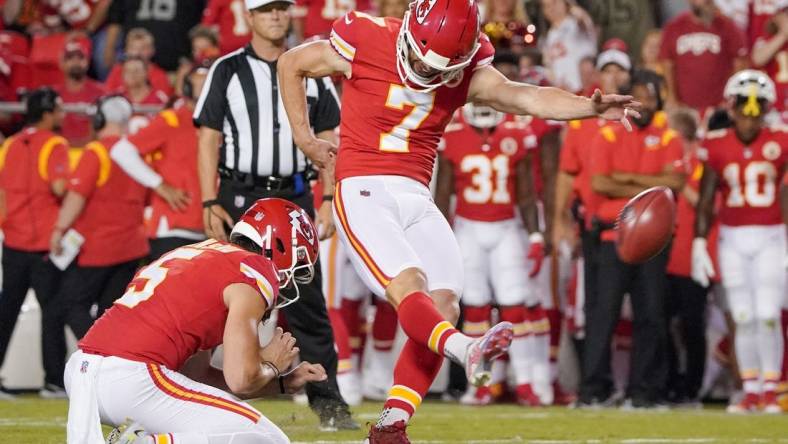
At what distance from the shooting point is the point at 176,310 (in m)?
4.46

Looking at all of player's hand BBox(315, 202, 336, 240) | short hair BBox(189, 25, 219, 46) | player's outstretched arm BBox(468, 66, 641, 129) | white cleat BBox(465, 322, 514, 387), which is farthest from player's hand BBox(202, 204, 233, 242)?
short hair BBox(189, 25, 219, 46)

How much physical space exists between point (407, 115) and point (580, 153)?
3.92 m

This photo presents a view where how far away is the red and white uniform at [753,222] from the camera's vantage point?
888 cm

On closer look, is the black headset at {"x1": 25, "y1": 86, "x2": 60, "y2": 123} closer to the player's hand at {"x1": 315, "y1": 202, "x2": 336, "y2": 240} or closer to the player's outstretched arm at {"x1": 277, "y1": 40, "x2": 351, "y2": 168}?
the player's hand at {"x1": 315, "y1": 202, "x2": 336, "y2": 240}

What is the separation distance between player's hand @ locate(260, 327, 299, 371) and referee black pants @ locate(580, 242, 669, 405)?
4.47m

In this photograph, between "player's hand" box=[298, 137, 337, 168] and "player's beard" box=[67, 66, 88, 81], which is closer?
"player's hand" box=[298, 137, 337, 168]

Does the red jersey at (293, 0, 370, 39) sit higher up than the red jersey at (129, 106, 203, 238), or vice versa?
the red jersey at (293, 0, 370, 39)

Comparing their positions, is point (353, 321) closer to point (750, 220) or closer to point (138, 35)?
point (750, 220)

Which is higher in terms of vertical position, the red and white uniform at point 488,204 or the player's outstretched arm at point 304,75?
the player's outstretched arm at point 304,75

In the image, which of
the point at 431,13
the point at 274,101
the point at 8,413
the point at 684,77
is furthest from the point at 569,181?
the point at 431,13

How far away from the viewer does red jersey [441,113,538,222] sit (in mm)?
9133

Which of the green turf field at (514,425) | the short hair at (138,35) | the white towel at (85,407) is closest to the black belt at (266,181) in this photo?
the green turf field at (514,425)

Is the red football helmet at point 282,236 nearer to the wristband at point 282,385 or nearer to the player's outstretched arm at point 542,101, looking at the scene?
the wristband at point 282,385

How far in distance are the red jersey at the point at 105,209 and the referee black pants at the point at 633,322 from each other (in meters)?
2.84
